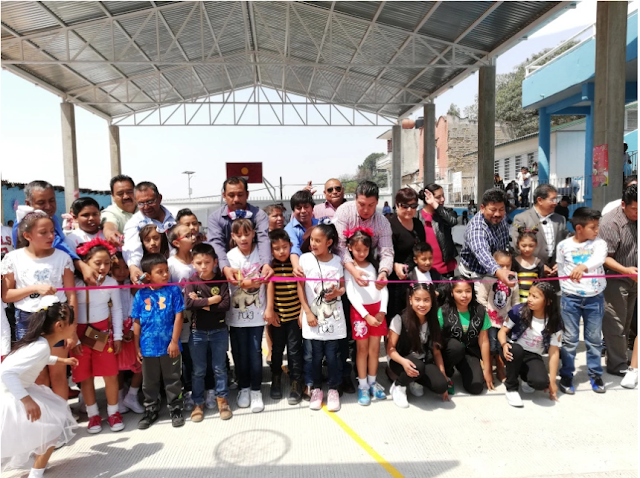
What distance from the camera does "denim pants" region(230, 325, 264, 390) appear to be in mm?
3324

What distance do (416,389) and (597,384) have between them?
150 cm

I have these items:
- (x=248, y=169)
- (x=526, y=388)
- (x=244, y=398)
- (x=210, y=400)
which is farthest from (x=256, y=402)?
(x=248, y=169)

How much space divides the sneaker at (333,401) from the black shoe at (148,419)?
1.26 m

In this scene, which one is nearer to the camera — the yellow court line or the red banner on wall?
the yellow court line

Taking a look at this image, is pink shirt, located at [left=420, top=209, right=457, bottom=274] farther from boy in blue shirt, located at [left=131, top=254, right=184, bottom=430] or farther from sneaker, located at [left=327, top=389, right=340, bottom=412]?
boy in blue shirt, located at [left=131, top=254, right=184, bottom=430]

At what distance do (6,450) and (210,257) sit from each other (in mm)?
1570

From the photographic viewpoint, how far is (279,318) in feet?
11.1

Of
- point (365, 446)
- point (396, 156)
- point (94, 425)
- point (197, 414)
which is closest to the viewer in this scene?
point (365, 446)

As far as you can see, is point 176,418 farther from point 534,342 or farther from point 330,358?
point 534,342

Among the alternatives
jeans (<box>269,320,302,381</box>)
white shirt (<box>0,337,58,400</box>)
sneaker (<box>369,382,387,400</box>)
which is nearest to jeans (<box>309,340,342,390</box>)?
jeans (<box>269,320,302,381</box>)

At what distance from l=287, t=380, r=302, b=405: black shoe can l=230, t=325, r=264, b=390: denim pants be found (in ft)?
0.88

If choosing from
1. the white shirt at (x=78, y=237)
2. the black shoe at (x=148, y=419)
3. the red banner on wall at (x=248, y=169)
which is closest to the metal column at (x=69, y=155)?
the red banner on wall at (x=248, y=169)

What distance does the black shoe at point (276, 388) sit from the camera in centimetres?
346

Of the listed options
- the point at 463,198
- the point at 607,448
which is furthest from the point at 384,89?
the point at 607,448
